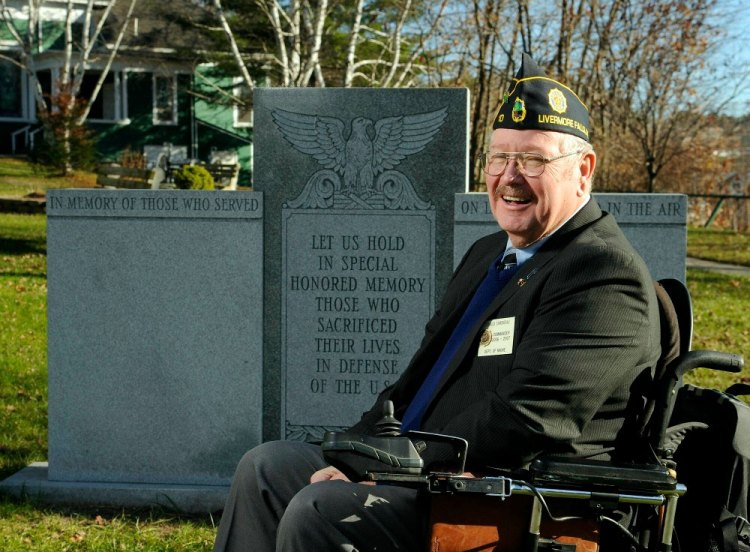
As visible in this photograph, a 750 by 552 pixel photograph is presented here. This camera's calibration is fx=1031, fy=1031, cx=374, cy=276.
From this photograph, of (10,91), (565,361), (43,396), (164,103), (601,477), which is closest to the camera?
(601,477)

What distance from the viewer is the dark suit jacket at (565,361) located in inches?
105

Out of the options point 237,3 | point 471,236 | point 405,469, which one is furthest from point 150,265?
point 237,3

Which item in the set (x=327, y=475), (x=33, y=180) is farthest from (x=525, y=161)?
(x=33, y=180)

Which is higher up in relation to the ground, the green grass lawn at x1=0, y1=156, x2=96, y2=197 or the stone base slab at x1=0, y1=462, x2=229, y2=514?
the green grass lawn at x1=0, y1=156, x2=96, y2=197

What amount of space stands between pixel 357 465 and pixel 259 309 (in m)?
2.77

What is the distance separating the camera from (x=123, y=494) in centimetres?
549

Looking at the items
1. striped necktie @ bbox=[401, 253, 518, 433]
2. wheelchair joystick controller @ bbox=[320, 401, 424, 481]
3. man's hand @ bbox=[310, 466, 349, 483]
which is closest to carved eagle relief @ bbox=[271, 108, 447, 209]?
striped necktie @ bbox=[401, 253, 518, 433]

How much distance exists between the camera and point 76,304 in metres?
5.58

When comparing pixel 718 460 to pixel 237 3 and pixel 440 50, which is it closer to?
pixel 440 50

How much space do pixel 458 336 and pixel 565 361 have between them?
0.54m

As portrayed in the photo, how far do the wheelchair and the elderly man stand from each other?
0.39 ft

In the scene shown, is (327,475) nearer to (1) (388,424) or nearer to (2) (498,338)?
(1) (388,424)

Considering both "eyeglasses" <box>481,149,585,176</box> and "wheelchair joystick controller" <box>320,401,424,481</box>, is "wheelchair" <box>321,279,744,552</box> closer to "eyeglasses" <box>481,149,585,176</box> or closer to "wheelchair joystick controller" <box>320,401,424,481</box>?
"wheelchair joystick controller" <box>320,401,424,481</box>

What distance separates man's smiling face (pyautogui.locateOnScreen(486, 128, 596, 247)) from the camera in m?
3.02
